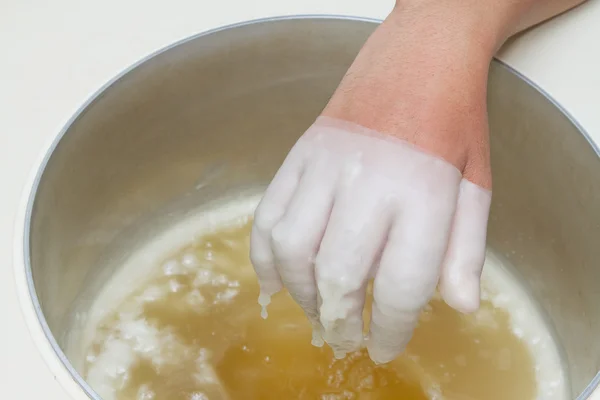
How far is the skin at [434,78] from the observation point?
18.1 inches

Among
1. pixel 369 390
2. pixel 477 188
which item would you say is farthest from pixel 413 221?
pixel 369 390

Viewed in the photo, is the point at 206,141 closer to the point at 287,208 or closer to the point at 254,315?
the point at 254,315

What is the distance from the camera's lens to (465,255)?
412 mm

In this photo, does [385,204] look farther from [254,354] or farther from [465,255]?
[254,354]

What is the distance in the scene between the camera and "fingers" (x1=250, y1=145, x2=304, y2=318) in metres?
0.44

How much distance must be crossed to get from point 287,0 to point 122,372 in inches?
16.5

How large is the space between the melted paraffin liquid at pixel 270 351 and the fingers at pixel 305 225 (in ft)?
0.79

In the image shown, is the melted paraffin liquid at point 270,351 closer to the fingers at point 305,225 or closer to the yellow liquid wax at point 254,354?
the yellow liquid wax at point 254,354

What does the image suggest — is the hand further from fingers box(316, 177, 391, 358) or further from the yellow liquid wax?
the yellow liquid wax

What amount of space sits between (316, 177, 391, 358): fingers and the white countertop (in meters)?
0.24

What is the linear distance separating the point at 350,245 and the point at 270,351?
1.00ft

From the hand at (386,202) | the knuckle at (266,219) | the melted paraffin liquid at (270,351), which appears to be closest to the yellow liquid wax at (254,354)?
the melted paraffin liquid at (270,351)

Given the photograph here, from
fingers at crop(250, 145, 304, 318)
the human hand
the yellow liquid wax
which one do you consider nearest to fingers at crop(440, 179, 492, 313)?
the human hand

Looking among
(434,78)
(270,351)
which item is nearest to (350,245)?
(434,78)
